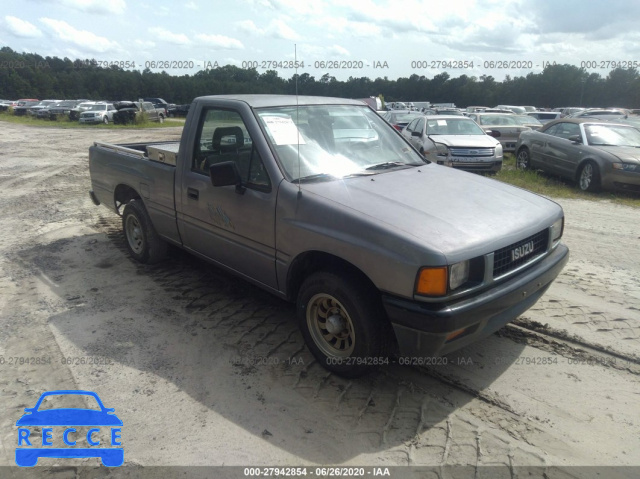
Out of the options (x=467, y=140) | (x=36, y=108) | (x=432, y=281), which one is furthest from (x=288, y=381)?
(x=36, y=108)

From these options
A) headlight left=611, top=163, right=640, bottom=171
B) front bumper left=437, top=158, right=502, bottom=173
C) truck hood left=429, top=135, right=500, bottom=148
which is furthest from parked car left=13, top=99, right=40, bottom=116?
headlight left=611, top=163, right=640, bottom=171

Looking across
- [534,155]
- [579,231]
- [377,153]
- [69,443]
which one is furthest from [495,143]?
[69,443]

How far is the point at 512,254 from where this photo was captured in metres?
3.22

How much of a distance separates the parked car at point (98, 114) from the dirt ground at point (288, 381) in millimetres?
28971

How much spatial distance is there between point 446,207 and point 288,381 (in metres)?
1.67

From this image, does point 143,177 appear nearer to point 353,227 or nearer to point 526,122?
point 353,227

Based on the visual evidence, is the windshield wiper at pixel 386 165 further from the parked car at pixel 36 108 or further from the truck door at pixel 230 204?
the parked car at pixel 36 108

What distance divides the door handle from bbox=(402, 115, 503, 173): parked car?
7.59 meters

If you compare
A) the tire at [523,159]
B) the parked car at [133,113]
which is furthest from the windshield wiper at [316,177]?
the parked car at [133,113]

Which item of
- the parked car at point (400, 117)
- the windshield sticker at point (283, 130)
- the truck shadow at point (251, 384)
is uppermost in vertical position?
the parked car at point (400, 117)

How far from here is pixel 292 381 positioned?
3465 millimetres

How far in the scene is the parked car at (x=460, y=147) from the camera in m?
11.6

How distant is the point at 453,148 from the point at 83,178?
355 inches

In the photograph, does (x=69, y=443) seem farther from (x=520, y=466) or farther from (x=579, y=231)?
(x=579, y=231)
